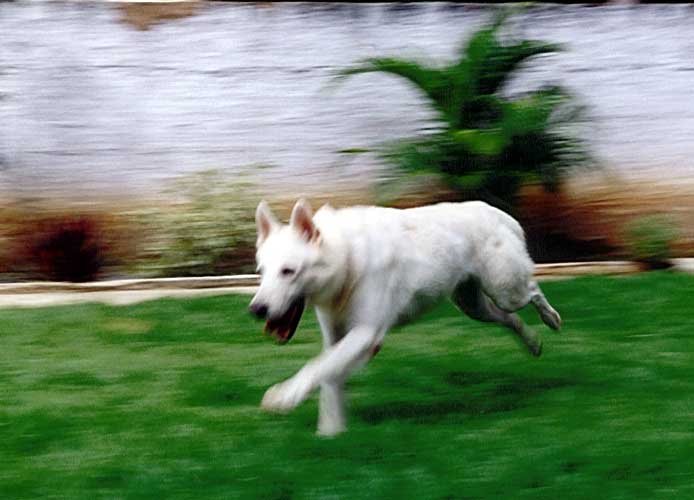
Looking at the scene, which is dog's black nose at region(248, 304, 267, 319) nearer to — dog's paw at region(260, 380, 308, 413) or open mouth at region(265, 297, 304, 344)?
open mouth at region(265, 297, 304, 344)

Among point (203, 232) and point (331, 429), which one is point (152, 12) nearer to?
point (203, 232)

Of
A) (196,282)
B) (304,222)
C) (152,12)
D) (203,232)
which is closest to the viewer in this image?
(304,222)

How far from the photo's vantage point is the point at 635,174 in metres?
11.6

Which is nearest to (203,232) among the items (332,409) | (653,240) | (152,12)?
(152,12)

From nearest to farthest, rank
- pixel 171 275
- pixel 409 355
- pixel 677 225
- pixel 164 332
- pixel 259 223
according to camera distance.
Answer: pixel 259 223 < pixel 409 355 < pixel 164 332 < pixel 171 275 < pixel 677 225

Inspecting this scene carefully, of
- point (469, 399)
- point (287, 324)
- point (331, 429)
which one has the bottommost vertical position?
point (469, 399)

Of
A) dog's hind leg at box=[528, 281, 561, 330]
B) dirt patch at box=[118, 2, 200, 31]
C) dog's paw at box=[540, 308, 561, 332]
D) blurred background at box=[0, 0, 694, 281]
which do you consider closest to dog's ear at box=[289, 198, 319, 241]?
dog's hind leg at box=[528, 281, 561, 330]

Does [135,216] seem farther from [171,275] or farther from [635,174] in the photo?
[635,174]

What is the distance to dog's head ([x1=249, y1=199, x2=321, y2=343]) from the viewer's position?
6.14 m

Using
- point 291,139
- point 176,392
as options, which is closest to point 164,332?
point 176,392

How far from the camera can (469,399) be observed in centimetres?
721

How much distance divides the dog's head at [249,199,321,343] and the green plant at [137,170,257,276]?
4.27m

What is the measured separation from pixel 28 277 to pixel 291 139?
2318 mm

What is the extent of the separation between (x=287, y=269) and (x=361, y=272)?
472 mm
